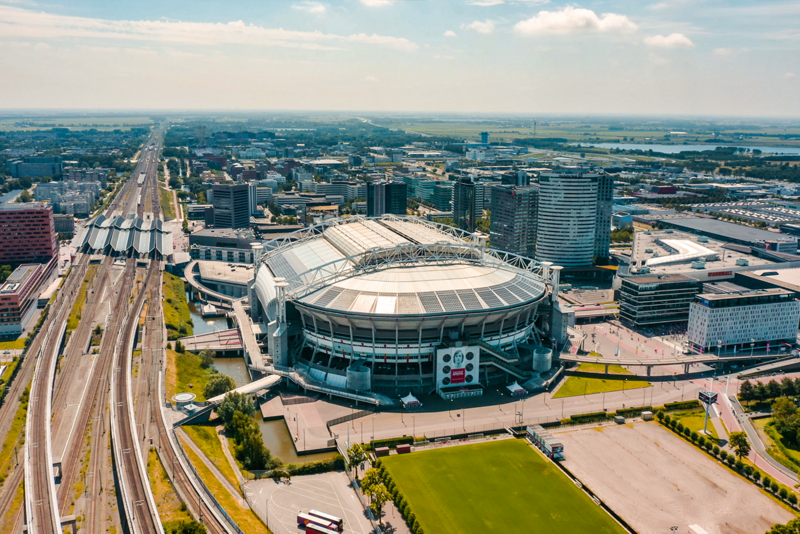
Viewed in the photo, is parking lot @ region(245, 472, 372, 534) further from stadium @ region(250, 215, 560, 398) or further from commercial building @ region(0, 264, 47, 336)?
commercial building @ region(0, 264, 47, 336)

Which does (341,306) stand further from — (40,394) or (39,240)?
(39,240)

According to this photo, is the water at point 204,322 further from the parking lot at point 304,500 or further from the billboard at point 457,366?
the parking lot at point 304,500

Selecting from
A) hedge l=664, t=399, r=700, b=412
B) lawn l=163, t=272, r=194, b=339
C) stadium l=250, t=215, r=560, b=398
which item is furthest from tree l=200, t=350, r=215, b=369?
hedge l=664, t=399, r=700, b=412

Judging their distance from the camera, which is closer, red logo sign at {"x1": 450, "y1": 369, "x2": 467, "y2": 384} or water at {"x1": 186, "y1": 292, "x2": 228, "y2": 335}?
red logo sign at {"x1": 450, "y1": 369, "x2": 467, "y2": 384}

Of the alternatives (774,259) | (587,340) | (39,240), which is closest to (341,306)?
(587,340)

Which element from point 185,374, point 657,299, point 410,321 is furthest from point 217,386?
point 657,299

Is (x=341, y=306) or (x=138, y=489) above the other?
(x=341, y=306)

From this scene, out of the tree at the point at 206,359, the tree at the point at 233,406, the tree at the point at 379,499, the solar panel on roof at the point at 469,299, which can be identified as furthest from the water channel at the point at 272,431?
the solar panel on roof at the point at 469,299
